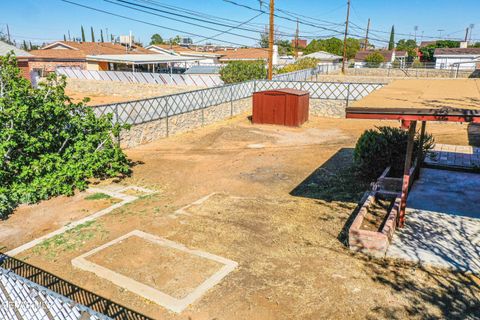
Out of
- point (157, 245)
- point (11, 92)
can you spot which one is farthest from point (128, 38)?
point (157, 245)

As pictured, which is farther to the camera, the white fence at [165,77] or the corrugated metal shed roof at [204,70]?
the corrugated metal shed roof at [204,70]

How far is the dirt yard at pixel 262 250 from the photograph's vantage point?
18.9 feet

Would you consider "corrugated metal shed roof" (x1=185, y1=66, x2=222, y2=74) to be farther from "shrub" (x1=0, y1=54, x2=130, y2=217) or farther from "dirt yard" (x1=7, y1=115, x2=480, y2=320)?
"shrub" (x1=0, y1=54, x2=130, y2=217)

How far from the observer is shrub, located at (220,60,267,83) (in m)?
31.7

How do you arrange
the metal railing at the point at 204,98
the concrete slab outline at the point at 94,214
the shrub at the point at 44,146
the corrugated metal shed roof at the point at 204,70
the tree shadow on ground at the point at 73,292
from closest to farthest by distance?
the tree shadow on ground at the point at 73,292, the concrete slab outline at the point at 94,214, the shrub at the point at 44,146, the metal railing at the point at 204,98, the corrugated metal shed roof at the point at 204,70

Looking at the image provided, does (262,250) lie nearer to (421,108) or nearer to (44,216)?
(421,108)

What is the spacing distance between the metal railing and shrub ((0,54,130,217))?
236 centimetres

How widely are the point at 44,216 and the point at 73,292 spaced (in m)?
3.92

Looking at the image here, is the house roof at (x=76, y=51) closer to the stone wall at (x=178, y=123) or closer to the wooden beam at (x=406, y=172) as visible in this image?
A: the stone wall at (x=178, y=123)

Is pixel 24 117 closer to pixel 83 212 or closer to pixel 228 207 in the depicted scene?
pixel 83 212

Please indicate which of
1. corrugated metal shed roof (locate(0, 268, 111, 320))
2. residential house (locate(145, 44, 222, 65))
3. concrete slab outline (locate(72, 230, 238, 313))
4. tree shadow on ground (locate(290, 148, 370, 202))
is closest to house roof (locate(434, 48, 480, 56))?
residential house (locate(145, 44, 222, 65))

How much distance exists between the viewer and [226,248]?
7562 mm

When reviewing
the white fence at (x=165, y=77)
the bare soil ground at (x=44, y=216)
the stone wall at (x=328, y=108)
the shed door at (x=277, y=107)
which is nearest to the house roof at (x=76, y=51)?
the white fence at (x=165, y=77)

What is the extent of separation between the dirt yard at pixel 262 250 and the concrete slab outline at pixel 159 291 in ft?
0.35
